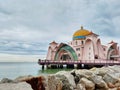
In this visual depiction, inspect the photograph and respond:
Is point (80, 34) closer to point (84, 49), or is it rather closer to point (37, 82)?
point (84, 49)

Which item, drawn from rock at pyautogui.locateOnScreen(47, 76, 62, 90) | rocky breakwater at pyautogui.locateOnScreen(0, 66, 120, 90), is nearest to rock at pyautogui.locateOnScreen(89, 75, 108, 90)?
rocky breakwater at pyautogui.locateOnScreen(0, 66, 120, 90)

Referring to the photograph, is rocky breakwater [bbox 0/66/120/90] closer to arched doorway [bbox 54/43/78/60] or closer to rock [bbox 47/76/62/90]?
rock [bbox 47/76/62/90]

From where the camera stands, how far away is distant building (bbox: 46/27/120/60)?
38.7 meters

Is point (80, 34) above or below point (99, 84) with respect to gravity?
above

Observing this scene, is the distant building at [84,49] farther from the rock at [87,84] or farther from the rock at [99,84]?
the rock at [87,84]

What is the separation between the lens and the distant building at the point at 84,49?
38.7 metres

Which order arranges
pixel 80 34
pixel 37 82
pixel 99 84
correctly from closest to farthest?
pixel 37 82
pixel 99 84
pixel 80 34

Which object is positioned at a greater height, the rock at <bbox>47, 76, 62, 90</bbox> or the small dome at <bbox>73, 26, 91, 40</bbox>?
the small dome at <bbox>73, 26, 91, 40</bbox>

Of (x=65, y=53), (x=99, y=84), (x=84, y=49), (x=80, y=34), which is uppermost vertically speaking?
(x=80, y=34)

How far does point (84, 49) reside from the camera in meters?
40.2

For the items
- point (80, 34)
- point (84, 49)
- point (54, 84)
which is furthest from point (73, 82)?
point (80, 34)

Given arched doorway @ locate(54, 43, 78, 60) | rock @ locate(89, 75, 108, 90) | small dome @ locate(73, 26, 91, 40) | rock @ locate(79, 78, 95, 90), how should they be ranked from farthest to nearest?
1. small dome @ locate(73, 26, 91, 40)
2. arched doorway @ locate(54, 43, 78, 60)
3. rock @ locate(89, 75, 108, 90)
4. rock @ locate(79, 78, 95, 90)

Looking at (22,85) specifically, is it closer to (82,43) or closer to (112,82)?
(112,82)

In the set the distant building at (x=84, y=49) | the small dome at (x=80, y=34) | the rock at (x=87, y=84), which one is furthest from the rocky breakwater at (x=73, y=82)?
the small dome at (x=80, y=34)
